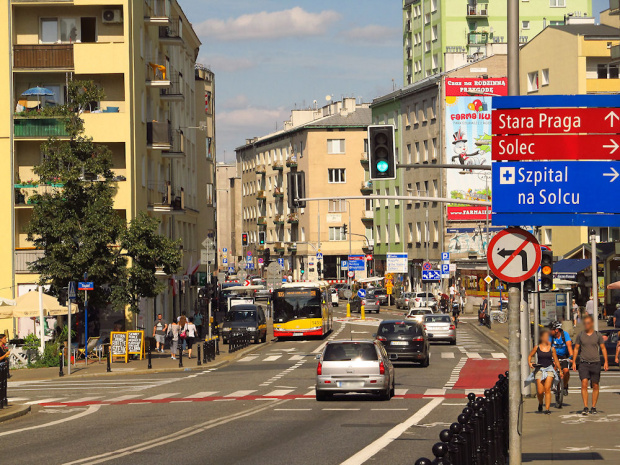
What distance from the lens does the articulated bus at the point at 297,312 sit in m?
59.9

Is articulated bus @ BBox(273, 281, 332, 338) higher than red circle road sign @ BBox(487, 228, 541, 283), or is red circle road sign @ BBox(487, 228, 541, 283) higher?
red circle road sign @ BBox(487, 228, 541, 283)

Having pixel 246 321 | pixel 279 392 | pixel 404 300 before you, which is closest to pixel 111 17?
pixel 246 321

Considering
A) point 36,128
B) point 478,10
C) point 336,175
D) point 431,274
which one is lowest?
point 431,274

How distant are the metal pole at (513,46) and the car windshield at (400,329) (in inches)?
930

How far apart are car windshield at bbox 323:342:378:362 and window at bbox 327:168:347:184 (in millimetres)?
109350

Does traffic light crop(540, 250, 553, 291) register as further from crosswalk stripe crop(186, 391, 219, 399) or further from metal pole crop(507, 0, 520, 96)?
metal pole crop(507, 0, 520, 96)

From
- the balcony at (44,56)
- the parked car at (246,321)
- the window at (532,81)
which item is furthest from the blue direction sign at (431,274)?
the balcony at (44,56)

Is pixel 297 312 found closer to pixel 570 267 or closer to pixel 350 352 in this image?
pixel 570 267

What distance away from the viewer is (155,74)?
6328 centimetres

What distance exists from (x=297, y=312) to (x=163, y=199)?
10.3 metres

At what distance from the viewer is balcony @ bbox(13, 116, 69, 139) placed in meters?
55.1

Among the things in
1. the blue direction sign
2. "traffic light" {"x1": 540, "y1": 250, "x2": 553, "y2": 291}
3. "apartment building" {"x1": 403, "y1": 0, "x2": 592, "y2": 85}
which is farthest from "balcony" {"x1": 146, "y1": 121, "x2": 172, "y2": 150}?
"apartment building" {"x1": 403, "y1": 0, "x2": 592, "y2": 85}

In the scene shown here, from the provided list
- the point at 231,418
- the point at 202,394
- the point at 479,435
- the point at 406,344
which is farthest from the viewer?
the point at 406,344

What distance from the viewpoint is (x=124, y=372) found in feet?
130
